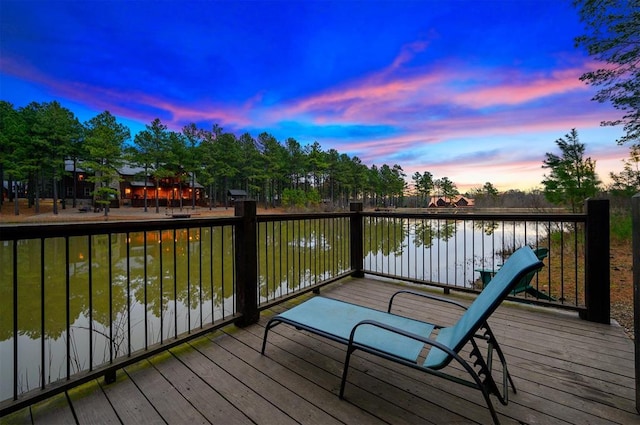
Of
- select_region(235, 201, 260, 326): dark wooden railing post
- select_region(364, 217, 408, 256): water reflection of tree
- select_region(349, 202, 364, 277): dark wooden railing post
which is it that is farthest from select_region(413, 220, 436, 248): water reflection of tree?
select_region(235, 201, 260, 326): dark wooden railing post

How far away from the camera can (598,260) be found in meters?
2.53

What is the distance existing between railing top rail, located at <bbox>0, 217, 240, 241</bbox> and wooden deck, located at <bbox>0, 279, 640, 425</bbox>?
3.10ft

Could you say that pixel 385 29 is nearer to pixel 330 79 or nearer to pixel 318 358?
pixel 330 79

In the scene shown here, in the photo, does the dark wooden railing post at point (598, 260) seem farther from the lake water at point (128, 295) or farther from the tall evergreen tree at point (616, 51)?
the tall evergreen tree at point (616, 51)

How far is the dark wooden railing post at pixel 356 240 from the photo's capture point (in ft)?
13.8

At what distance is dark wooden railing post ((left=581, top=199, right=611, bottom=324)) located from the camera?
2.51m

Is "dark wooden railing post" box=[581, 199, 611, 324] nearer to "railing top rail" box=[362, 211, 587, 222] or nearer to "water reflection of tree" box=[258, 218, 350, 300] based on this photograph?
"railing top rail" box=[362, 211, 587, 222]

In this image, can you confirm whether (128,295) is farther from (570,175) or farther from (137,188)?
(137,188)

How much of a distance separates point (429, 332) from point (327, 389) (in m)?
0.74

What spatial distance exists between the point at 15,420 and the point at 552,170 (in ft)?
42.4

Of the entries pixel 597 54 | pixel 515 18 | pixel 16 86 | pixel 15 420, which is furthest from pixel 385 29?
pixel 16 86

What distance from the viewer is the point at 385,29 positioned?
267 inches

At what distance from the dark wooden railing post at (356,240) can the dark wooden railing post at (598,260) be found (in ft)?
8.08

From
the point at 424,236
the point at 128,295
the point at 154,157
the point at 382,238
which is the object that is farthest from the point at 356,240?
the point at 154,157
